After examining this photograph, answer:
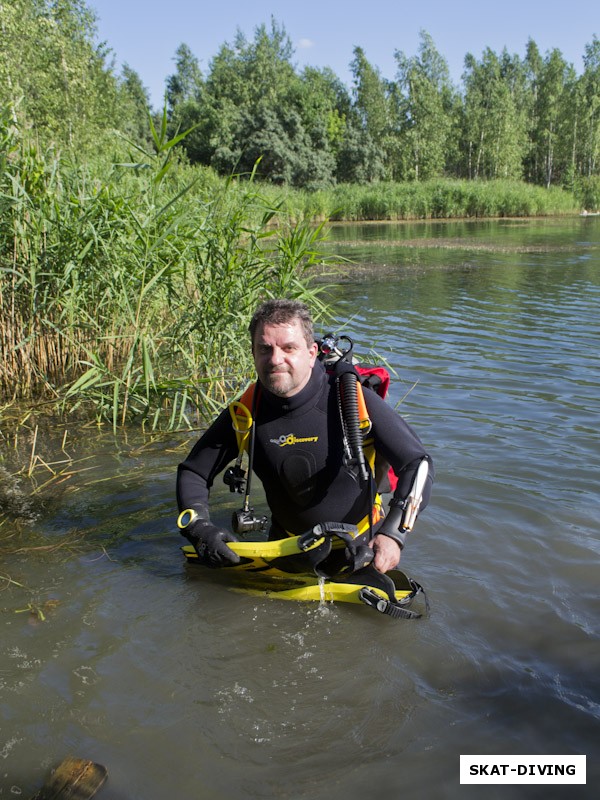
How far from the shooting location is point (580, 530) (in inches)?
172

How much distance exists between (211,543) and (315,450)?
0.70 m

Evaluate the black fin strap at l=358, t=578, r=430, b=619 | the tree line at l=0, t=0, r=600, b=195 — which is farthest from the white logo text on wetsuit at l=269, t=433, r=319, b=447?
the tree line at l=0, t=0, r=600, b=195

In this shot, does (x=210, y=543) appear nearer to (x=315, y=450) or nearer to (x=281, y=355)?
(x=315, y=450)

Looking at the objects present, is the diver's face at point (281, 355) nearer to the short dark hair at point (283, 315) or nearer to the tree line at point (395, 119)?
the short dark hair at point (283, 315)

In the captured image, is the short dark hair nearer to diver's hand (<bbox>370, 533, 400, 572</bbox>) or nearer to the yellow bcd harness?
the yellow bcd harness

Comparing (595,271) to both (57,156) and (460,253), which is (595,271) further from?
(57,156)

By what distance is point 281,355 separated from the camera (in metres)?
3.31

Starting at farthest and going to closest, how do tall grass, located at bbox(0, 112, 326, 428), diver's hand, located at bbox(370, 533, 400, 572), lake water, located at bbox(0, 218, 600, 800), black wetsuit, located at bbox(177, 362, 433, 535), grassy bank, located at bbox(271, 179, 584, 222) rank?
grassy bank, located at bbox(271, 179, 584, 222) < tall grass, located at bbox(0, 112, 326, 428) < black wetsuit, located at bbox(177, 362, 433, 535) < diver's hand, located at bbox(370, 533, 400, 572) < lake water, located at bbox(0, 218, 600, 800)

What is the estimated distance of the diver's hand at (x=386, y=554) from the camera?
3.15 m

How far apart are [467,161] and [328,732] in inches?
A: 2602

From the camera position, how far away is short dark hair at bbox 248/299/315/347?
3336 mm

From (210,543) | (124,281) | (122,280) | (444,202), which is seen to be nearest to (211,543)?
(210,543)

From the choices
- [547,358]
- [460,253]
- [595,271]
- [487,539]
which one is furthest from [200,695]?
[460,253]

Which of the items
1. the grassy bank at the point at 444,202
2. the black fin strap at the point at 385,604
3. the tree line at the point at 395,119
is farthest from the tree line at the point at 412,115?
the black fin strap at the point at 385,604
